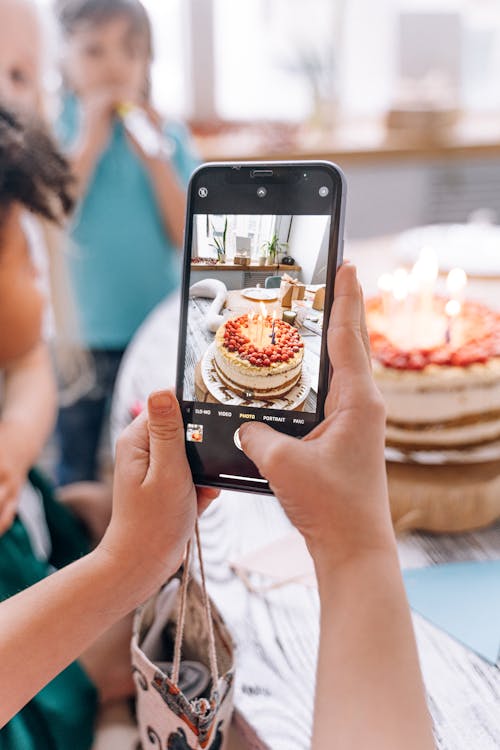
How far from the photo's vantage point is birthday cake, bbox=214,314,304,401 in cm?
54

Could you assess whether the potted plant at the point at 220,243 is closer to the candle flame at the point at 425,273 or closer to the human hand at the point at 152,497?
the human hand at the point at 152,497

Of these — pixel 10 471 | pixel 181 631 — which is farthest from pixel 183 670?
pixel 10 471

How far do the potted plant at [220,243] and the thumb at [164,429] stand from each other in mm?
118

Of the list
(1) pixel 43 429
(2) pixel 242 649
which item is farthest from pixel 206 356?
(1) pixel 43 429

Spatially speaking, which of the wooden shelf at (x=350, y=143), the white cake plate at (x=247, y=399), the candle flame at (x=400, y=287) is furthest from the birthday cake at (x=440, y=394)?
the wooden shelf at (x=350, y=143)

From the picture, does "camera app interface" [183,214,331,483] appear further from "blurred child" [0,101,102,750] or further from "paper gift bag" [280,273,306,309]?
"blurred child" [0,101,102,750]

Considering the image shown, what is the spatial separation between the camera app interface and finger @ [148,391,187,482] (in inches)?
1.0

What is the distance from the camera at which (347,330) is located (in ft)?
1.62

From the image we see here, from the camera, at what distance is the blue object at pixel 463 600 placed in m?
0.60

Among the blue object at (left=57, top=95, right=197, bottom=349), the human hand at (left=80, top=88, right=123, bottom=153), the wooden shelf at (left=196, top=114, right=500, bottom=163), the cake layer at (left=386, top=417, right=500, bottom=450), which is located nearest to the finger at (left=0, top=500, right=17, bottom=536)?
the cake layer at (left=386, top=417, right=500, bottom=450)

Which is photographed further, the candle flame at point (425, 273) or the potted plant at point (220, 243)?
the candle flame at point (425, 273)

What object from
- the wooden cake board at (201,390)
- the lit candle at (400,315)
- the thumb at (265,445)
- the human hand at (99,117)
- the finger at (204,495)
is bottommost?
the finger at (204,495)

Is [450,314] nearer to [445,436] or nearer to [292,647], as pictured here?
[445,436]

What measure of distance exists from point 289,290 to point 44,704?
1.47 ft
